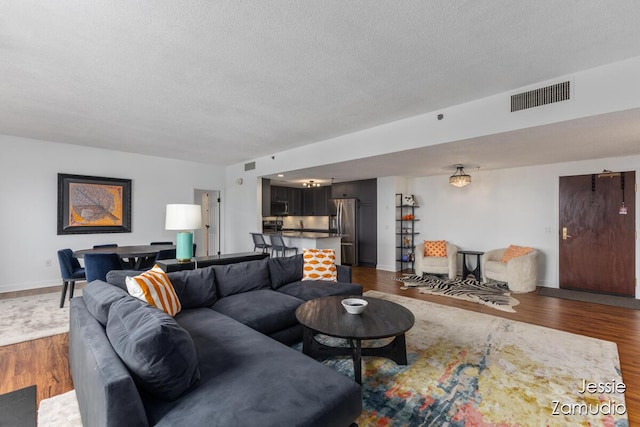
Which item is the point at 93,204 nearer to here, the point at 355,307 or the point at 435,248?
the point at 355,307

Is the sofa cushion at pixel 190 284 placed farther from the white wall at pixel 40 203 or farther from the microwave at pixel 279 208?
the microwave at pixel 279 208

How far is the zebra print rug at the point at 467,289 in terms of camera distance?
440 cm

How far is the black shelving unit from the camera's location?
275 inches

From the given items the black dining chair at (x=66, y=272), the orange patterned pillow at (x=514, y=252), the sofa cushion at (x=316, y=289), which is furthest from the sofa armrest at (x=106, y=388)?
the orange patterned pillow at (x=514, y=252)

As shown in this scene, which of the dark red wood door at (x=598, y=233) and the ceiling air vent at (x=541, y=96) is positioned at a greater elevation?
the ceiling air vent at (x=541, y=96)

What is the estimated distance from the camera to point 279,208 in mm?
8844

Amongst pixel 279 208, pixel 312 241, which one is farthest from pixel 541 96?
pixel 279 208

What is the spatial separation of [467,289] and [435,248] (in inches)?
53.2

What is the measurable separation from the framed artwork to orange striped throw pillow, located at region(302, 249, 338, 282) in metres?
4.52

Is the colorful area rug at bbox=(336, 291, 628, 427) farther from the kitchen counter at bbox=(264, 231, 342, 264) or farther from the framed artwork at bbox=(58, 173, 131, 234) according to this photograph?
the framed artwork at bbox=(58, 173, 131, 234)

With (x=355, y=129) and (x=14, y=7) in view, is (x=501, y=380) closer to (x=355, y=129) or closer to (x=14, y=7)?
(x=355, y=129)

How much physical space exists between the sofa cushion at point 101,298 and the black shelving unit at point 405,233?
5.91 metres

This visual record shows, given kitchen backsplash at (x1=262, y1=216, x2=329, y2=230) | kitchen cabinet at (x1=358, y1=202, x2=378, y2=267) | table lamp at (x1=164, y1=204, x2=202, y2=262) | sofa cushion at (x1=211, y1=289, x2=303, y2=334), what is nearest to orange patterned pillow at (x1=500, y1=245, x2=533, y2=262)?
kitchen cabinet at (x1=358, y1=202, x2=378, y2=267)

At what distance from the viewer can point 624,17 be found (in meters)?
2.02
